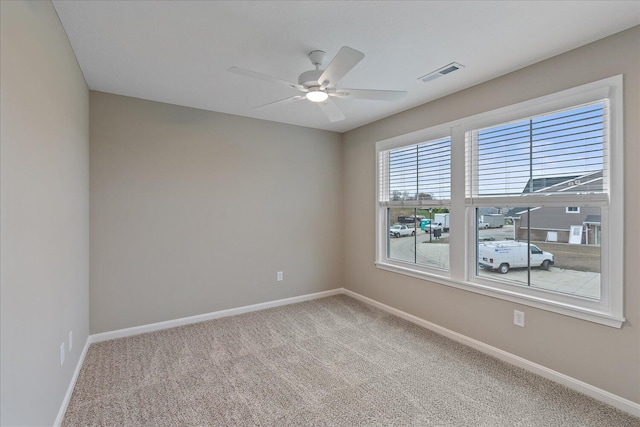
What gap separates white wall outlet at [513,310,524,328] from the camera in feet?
8.43

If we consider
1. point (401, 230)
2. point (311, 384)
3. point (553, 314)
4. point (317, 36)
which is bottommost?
point (311, 384)

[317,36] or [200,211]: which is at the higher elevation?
[317,36]

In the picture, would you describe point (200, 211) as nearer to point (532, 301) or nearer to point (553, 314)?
point (532, 301)

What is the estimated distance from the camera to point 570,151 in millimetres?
2318

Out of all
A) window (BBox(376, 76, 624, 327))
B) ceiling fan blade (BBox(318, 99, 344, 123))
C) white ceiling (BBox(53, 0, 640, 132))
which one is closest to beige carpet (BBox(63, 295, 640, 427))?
window (BBox(376, 76, 624, 327))

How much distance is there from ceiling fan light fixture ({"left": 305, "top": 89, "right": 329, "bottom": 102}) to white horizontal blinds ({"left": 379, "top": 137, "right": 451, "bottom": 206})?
162cm

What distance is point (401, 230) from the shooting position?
155 inches

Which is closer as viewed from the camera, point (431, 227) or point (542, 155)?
point (542, 155)

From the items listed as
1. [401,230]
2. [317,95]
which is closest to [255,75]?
[317,95]

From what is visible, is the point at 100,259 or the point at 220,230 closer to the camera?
the point at 100,259

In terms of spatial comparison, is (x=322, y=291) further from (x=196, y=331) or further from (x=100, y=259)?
(x=100, y=259)

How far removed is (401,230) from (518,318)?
1.64 meters

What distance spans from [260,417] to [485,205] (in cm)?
259

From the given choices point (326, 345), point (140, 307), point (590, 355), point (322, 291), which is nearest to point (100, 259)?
A: point (140, 307)
